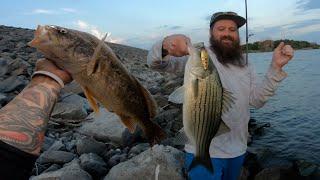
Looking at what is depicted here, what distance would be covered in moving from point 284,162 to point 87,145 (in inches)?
167

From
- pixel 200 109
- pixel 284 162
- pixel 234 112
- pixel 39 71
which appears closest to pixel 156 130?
pixel 200 109

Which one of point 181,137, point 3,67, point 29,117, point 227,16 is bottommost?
point 181,137

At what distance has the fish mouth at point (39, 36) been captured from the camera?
2.50m

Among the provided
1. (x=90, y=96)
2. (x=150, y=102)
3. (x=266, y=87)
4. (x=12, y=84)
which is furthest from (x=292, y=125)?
(x=90, y=96)

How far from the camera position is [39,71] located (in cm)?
242

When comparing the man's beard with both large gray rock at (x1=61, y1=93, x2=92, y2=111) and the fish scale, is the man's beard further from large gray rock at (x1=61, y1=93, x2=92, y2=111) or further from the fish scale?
large gray rock at (x1=61, y1=93, x2=92, y2=111)

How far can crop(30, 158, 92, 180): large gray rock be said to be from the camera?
595 cm

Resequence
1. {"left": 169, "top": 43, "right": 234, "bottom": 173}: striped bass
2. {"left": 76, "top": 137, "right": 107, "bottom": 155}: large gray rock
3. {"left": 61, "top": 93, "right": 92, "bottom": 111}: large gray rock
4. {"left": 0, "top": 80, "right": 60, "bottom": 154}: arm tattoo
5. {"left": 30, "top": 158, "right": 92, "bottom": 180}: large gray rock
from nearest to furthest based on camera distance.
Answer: {"left": 0, "top": 80, "right": 60, "bottom": 154}: arm tattoo, {"left": 169, "top": 43, "right": 234, "bottom": 173}: striped bass, {"left": 30, "top": 158, "right": 92, "bottom": 180}: large gray rock, {"left": 76, "top": 137, "right": 107, "bottom": 155}: large gray rock, {"left": 61, "top": 93, "right": 92, "bottom": 111}: large gray rock

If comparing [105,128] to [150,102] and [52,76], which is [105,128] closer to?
[150,102]

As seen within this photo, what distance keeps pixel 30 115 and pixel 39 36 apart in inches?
22.6

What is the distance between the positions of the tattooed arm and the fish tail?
107cm

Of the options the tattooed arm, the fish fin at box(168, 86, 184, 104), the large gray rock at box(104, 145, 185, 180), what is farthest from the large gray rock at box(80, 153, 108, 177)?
the tattooed arm

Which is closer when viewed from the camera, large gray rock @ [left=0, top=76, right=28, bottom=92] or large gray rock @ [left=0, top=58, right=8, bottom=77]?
large gray rock @ [left=0, top=76, right=28, bottom=92]

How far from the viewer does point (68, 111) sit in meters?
9.77
